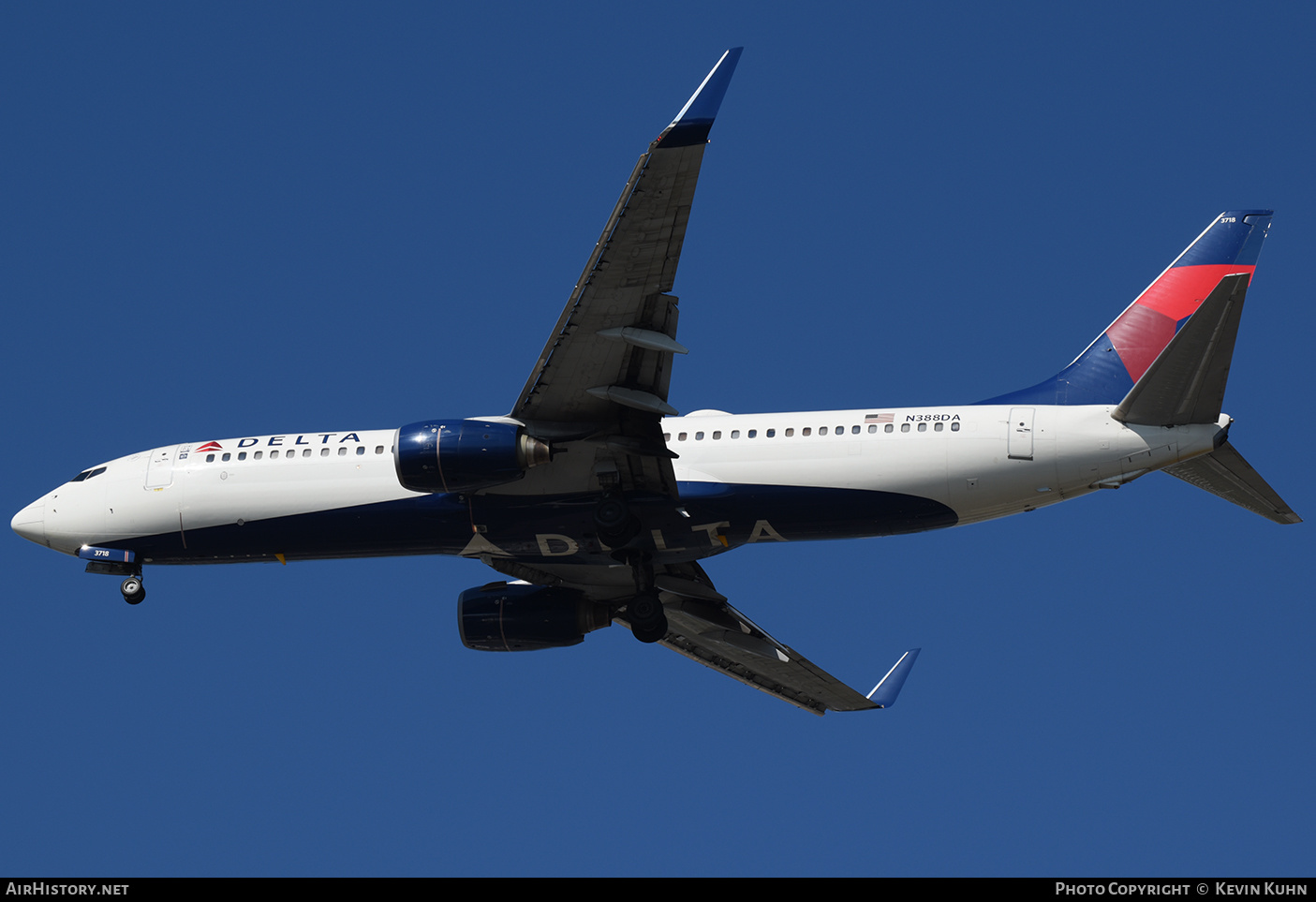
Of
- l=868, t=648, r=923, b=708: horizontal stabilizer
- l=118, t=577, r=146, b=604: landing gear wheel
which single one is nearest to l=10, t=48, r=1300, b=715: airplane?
l=118, t=577, r=146, b=604: landing gear wheel

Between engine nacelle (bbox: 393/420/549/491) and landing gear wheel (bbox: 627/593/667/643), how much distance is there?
4724 mm

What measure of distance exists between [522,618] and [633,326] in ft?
31.5

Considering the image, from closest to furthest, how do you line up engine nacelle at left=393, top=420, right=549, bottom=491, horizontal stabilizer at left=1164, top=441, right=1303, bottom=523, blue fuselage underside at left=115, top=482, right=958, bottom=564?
1. engine nacelle at left=393, top=420, right=549, bottom=491
2. horizontal stabilizer at left=1164, top=441, right=1303, bottom=523
3. blue fuselage underside at left=115, top=482, right=958, bottom=564

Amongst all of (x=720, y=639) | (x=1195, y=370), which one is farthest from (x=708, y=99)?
(x=720, y=639)

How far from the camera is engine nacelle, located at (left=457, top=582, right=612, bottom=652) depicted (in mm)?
33250

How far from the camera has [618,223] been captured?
24.5 meters

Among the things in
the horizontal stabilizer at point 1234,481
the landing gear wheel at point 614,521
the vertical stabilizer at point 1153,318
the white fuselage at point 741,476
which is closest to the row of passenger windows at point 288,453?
the white fuselage at point 741,476

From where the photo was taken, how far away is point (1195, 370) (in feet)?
86.4

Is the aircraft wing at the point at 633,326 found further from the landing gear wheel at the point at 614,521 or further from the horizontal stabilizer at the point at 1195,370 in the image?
the horizontal stabilizer at the point at 1195,370

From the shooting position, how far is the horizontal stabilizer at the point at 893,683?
36.3m

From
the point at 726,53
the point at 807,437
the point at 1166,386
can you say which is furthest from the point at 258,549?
the point at 1166,386

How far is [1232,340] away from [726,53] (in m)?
9.84

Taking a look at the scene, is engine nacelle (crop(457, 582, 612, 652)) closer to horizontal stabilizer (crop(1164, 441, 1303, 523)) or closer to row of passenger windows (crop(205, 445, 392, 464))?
row of passenger windows (crop(205, 445, 392, 464))
